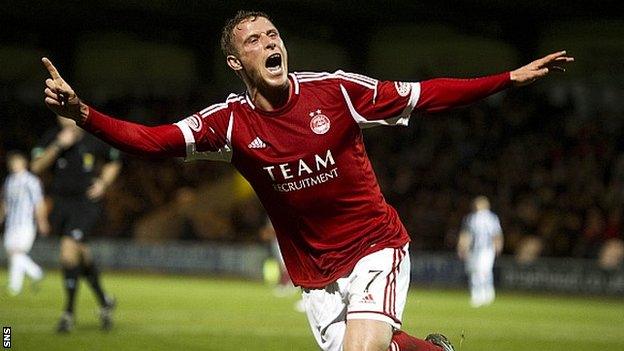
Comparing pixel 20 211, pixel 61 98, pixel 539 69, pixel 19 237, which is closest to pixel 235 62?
pixel 61 98

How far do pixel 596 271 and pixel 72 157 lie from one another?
12.1m

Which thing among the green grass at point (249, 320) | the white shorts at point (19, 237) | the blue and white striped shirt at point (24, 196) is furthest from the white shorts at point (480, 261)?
the white shorts at point (19, 237)

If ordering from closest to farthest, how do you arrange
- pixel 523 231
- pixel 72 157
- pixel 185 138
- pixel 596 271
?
1. pixel 185 138
2. pixel 72 157
3. pixel 596 271
4. pixel 523 231

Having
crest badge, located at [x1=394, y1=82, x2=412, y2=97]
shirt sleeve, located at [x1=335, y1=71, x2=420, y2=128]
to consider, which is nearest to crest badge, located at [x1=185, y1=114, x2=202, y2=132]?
shirt sleeve, located at [x1=335, y1=71, x2=420, y2=128]

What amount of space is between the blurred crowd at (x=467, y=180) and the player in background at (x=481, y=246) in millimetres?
2230

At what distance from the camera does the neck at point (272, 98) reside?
606cm

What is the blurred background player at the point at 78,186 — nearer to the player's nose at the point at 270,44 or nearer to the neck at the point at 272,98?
the neck at the point at 272,98

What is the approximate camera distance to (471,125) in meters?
27.1

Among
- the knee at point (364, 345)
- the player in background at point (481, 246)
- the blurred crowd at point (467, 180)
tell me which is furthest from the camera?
the blurred crowd at point (467, 180)

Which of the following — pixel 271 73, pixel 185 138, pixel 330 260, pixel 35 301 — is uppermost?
pixel 271 73

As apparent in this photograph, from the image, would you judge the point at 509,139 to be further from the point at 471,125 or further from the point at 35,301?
the point at 35,301

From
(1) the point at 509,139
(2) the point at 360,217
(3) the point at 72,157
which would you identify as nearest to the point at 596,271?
(1) the point at 509,139

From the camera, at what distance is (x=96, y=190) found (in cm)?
1174

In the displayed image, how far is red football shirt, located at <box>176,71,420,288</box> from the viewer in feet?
19.5
